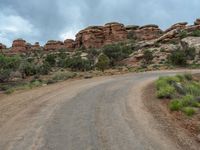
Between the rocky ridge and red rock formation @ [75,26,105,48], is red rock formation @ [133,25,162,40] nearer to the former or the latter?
the rocky ridge

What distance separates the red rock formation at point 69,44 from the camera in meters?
97.6

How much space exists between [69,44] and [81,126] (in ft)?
301

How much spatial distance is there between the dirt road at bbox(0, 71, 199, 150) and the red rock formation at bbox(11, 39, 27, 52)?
94.5m

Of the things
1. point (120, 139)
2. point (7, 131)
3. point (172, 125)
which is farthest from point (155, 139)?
point (7, 131)

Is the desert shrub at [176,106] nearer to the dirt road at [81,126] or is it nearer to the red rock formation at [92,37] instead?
the dirt road at [81,126]

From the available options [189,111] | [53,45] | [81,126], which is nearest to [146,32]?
[53,45]

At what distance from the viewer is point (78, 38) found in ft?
311

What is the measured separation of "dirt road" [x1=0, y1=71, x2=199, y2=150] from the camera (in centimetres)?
689

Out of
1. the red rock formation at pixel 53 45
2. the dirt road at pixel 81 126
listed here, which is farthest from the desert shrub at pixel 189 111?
the red rock formation at pixel 53 45

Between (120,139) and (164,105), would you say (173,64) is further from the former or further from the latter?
(120,139)

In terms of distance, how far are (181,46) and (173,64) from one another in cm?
1513

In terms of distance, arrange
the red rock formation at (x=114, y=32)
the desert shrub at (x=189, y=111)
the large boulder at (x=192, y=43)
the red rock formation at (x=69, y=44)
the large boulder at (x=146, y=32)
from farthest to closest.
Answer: the red rock formation at (x=69, y=44) → the red rock formation at (x=114, y=32) → the large boulder at (x=146, y=32) → the large boulder at (x=192, y=43) → the desert shrub at (x=189, y=111)

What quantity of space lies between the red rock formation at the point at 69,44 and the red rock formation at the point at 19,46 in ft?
52.6

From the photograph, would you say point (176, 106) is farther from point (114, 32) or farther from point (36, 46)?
point (36, 46)
